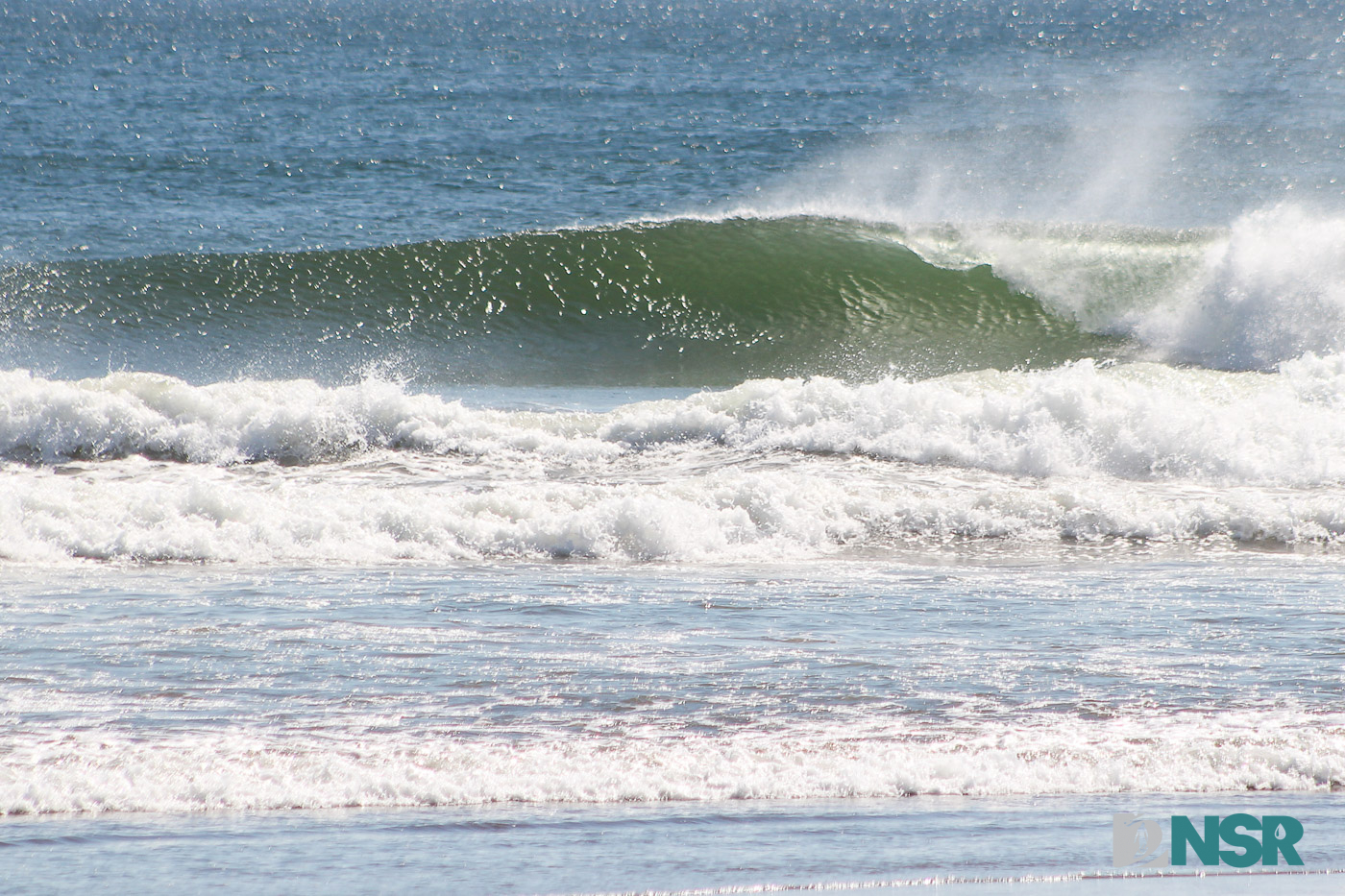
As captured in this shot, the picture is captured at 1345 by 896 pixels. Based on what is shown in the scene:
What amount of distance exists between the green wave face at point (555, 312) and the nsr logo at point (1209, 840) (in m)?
10.8

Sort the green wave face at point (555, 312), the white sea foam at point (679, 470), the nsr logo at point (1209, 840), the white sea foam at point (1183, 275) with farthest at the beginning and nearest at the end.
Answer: the green wave face at point (555, 312) → the white sea foam at point (1183, 275) → the white sea foam at point (679, 470) → the nsr logo at point (1209, 840)

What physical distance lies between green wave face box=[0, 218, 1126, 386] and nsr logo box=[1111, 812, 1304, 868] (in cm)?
1082

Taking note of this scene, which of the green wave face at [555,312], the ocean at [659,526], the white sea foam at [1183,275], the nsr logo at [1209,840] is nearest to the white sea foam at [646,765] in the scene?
the ocean at [659,526]

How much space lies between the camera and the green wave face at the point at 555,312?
561 inches

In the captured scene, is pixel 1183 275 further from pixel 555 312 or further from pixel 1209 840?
pixel 1209 840

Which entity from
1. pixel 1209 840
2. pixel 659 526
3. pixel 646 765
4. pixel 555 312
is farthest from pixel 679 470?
pixel 555 312

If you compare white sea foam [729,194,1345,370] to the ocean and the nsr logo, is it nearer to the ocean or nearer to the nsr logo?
the ocean

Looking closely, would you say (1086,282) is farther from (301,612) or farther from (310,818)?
(310,818)

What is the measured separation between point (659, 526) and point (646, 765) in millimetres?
3534

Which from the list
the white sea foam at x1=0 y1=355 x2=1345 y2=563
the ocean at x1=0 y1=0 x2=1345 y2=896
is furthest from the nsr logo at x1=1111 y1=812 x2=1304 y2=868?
the white sea foam at x1=0 y1=355 x2=1345 y2=563

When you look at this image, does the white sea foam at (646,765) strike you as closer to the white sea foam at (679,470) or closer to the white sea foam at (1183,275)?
the white sea foam at (679,470)

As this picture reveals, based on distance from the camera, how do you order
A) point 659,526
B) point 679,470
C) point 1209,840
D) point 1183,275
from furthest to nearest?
point 1183,275 < point 679,470 < point 659,526 < point 1209,840

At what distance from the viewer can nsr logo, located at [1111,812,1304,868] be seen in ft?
9.98

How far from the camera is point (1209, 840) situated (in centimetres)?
317
